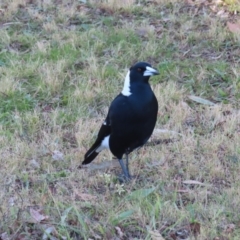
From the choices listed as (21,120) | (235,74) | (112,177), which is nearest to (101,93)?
(21,120)

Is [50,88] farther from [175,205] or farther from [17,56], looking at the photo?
[175,205]

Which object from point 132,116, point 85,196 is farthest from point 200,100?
point 85,196

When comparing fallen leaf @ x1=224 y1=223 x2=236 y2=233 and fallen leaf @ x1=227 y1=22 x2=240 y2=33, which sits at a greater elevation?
fallen leaf @ x1=224 y1=223 x2=236 y2=233

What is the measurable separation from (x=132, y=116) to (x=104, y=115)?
157 centimetres

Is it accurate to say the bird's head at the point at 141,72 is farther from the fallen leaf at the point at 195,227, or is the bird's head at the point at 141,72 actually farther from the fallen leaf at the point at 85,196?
the fallen leaf at the point at 195,227

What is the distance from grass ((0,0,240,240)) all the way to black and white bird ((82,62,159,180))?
246mm

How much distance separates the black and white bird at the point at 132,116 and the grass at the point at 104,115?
246 millimetres

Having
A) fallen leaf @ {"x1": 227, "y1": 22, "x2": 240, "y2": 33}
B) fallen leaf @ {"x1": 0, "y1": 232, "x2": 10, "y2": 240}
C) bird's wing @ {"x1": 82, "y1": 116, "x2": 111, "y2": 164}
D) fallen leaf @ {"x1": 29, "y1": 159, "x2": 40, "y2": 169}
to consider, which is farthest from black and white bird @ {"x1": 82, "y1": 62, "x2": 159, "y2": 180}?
fallen leaf @ {"x1": 227, "y1": 22, "x2": 240, "y2": 33}

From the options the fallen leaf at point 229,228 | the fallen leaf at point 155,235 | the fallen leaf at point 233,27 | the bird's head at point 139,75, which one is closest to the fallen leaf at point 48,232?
the fallen leaf at point 155,235

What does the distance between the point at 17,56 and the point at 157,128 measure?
225 centimetres

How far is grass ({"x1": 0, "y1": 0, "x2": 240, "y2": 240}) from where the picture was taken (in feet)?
12.7

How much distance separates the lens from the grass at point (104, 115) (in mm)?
3867

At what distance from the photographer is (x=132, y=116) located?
4.49m

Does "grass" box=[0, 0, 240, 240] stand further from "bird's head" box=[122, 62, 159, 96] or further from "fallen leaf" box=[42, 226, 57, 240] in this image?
"bird's head" box=[122, 62, 159, 96]
